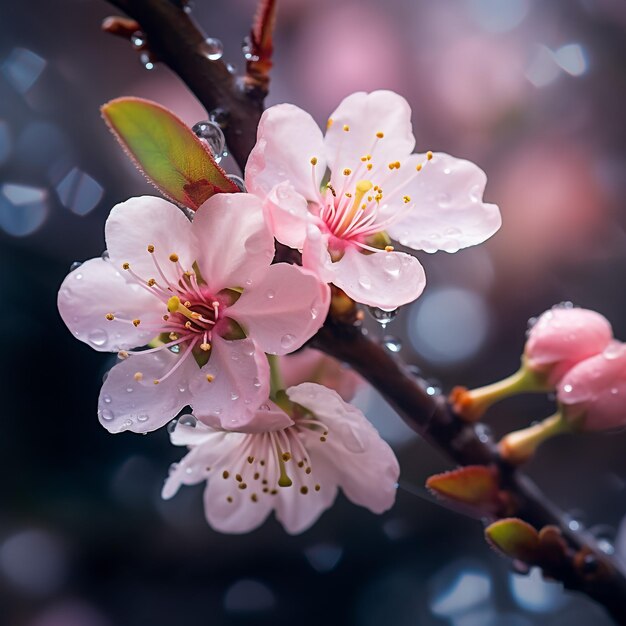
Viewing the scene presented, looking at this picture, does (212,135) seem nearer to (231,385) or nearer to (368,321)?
(231,385)

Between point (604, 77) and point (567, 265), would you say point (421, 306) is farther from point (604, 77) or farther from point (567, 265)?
point (604, 77)

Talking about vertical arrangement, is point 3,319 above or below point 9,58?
below

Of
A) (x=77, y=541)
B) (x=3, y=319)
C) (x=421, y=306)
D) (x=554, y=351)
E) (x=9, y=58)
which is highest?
(x=554, y=351)

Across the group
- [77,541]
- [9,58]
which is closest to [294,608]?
[77,541]

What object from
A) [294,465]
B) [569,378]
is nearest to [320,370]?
[294,465]

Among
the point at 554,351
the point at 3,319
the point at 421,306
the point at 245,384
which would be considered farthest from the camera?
the point at 421,306

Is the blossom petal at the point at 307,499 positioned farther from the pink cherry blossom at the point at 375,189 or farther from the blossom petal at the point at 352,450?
the pink cherry blossom at the point at 375,189

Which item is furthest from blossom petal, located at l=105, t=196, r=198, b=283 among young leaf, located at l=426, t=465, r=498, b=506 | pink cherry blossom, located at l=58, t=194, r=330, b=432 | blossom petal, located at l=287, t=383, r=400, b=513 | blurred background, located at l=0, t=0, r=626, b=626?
blurred background, located at l=0, t=0, r=626, b=626
